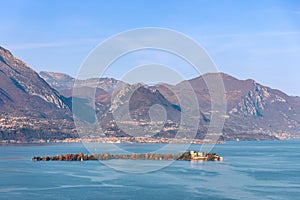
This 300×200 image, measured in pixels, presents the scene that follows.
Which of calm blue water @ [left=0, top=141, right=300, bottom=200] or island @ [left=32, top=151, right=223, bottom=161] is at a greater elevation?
island @ [left=32, top=151, right=223, bottom=161]

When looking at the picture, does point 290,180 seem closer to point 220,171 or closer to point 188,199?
point 220,171

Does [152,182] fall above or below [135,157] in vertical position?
below

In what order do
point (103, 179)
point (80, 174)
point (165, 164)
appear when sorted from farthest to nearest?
point (165, 164) < point (80, 174) < point (103, 179)

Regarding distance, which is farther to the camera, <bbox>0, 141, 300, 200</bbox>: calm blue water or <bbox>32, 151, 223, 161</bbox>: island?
<bbox>32, 151, 223, 161</bbox>: island

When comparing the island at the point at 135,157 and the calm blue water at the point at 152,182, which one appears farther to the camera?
the island at the point at 135,157

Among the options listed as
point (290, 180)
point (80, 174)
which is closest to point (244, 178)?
point (290, 180)

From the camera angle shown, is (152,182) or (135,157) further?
(135,157)

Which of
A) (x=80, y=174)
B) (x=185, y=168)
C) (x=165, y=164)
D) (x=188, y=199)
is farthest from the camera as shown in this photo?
(x=165, y=164)

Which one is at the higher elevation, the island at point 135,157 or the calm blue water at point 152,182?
the island at point 135,157

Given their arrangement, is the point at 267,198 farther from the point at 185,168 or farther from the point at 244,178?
the point at 185,168

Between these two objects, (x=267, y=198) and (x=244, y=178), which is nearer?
(x=267, y=198)
